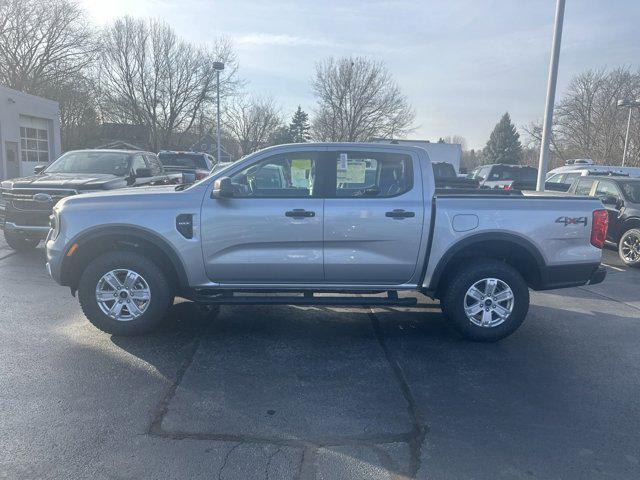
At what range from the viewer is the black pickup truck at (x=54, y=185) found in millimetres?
8133

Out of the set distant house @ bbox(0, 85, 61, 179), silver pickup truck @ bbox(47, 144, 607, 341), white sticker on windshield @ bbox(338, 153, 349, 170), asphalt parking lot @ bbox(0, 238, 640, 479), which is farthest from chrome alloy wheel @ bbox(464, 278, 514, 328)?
distant house @ bbox(0, 85, 61, 179)

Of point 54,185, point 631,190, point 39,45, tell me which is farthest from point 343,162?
point 39,45

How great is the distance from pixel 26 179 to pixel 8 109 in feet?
55.6

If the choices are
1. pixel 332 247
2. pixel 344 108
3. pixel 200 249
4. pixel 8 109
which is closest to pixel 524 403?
pixel 332 247

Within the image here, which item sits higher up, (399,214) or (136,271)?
(399,214)

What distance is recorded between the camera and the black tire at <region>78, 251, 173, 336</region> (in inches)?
184

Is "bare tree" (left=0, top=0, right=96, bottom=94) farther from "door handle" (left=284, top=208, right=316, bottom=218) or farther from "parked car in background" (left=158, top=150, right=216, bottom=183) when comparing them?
"door handle" (left=284, top=208, right=316, bottom=218)

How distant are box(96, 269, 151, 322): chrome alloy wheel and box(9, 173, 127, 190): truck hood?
13.3ft

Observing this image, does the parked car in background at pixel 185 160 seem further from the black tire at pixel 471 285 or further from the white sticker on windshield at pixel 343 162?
the black tire at pixel 471 285

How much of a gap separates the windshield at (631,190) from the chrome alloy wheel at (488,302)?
6.48 metres

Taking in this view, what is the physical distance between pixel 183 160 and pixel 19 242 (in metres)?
9.37

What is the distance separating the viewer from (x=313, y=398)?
3670mm

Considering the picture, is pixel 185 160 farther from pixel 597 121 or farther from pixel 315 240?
pixel 597 121

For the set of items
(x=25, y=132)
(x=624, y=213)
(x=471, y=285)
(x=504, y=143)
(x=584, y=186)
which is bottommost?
(x=471, y=285)
